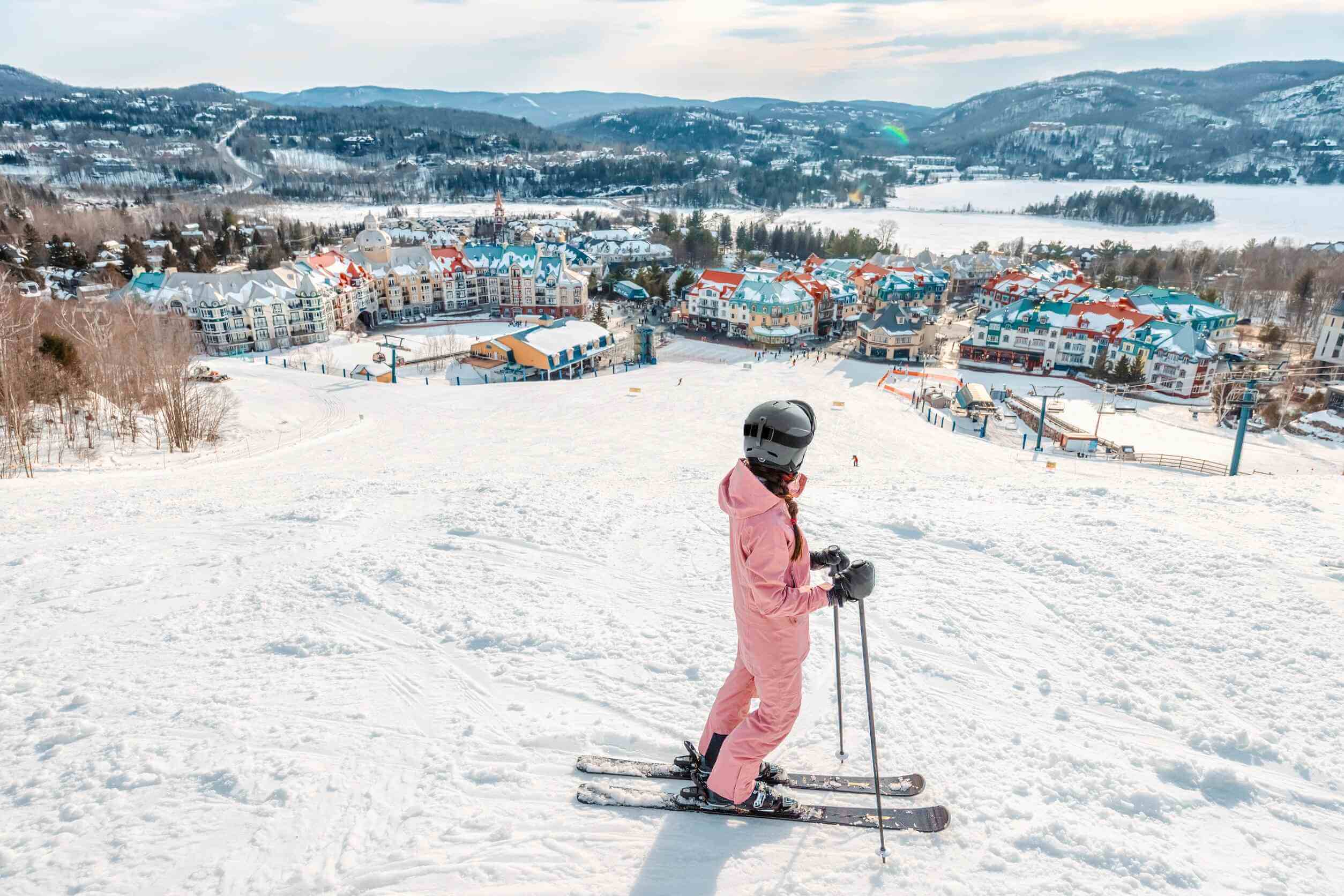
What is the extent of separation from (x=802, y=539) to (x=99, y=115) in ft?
823

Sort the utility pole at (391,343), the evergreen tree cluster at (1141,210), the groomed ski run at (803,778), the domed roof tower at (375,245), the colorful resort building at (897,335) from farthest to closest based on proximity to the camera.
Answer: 1. the evergreen tree cluster at (1141,210)
2. the domed roof tower at (375,245)
3. the colorful resort building at (897,335)
4. the utility pole at (391,343)
5. the groomed ski run at (803,778)

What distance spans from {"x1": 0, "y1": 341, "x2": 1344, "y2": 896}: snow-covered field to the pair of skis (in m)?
0.06

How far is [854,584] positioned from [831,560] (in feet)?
0.94

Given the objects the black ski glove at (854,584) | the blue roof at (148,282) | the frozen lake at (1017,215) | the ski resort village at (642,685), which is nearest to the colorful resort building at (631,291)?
the blue roof at (148,282)

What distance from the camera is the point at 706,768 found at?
352cm

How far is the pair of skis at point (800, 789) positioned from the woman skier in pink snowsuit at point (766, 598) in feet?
0.31

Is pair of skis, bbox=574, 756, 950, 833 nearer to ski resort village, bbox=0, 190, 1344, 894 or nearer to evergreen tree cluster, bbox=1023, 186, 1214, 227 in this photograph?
ski resort village, bbox=0, 190, 1344, 894

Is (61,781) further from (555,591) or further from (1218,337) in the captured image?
(1218,337)

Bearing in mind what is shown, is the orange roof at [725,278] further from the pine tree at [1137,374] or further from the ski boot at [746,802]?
the ski boot at [746,802]

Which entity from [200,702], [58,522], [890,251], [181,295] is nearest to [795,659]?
[200,702]

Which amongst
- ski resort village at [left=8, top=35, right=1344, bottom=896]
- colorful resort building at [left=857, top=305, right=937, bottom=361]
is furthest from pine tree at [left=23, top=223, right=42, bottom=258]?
colorful resort building at [left=857, top=305, right=937, bottom=361]

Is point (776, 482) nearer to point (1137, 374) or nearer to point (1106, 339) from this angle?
point (1137, 374)

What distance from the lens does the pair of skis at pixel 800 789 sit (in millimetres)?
3293

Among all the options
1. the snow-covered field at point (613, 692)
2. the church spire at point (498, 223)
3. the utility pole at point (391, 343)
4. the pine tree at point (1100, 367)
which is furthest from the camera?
the church spire at point (498, 223)
